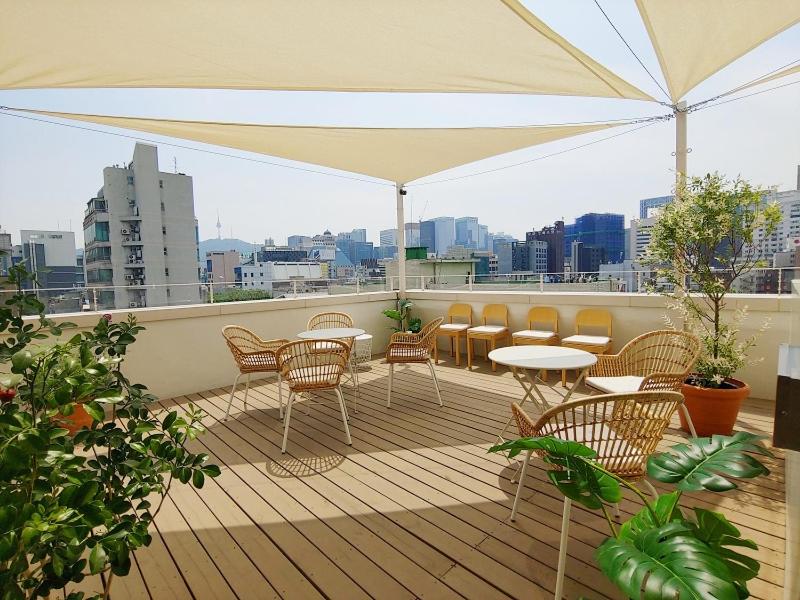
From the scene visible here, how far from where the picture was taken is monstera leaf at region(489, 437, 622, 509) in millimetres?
1246

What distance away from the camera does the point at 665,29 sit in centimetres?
297

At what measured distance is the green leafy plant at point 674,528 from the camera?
881 mm

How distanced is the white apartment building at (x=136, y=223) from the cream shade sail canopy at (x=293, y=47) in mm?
52584

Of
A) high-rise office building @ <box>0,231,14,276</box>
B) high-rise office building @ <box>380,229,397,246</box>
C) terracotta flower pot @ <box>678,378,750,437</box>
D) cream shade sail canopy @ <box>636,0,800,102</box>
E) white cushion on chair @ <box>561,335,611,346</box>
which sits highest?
cream shade sail canopy @ <box>636,0,800,102</box>

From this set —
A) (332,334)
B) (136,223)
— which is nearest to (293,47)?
(332,334)

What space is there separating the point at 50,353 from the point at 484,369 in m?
5.44

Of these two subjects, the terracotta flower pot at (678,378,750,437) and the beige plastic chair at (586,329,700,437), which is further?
the terracotta flower pot at (678,378,750,437)

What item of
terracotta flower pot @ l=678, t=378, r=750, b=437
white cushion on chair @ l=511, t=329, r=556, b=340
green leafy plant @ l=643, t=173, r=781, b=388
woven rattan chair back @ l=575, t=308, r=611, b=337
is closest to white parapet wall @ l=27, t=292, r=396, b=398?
white cushion on chair @ l=511, t=329, r=556, b=340

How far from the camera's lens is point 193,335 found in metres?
5.28

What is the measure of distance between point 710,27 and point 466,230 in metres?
42.4

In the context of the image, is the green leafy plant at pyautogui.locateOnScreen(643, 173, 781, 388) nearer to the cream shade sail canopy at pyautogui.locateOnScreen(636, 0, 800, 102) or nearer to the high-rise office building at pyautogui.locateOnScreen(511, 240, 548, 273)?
the cream shade sail canopy at pyautogui.locateOnScreen(636, 0, 800, 102)

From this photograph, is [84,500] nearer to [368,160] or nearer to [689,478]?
[689,478]

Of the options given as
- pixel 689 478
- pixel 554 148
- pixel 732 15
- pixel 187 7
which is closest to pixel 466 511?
pixel 689 478

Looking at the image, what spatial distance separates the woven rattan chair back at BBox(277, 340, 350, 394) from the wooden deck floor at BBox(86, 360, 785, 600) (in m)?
0.52
